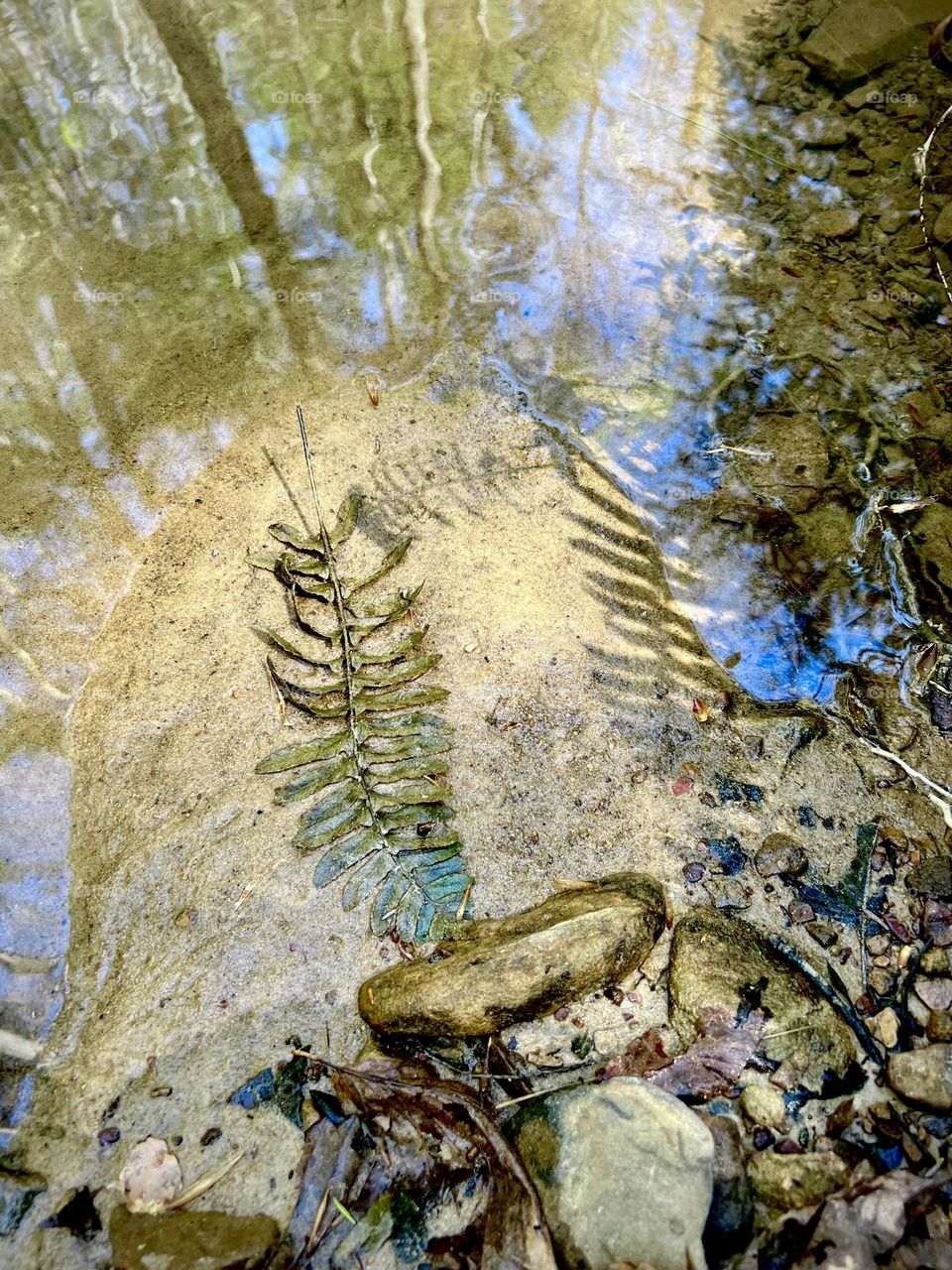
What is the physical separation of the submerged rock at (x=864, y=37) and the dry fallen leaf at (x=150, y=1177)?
19.8 feet

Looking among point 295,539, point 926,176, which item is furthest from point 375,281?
point 926,176

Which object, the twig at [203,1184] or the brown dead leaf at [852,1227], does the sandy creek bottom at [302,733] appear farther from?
the brown dead leaf at [852,1227]

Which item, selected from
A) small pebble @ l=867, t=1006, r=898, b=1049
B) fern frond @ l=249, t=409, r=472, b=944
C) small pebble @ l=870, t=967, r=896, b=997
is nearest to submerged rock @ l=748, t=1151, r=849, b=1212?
small pebble @ l=867, t=1006, r=898, b=1049

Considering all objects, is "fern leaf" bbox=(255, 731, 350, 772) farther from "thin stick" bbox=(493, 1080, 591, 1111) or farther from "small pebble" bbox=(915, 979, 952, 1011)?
"small pebble" bbox=(915, 979, 952, 1011)

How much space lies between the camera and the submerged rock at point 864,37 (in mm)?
4848

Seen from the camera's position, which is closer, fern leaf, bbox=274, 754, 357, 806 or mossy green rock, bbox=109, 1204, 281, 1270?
mossy green rock, bbox=109, 1204, 281, 1270

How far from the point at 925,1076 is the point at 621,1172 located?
0.72 m

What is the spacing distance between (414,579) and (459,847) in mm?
978

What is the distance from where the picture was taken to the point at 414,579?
2.73m

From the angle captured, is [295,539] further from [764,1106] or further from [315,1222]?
[764,1106]

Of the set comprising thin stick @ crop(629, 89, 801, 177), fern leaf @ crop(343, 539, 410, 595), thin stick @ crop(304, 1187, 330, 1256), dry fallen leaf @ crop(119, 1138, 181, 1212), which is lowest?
thin stick @ crop(304, 1187, 330, 1256)

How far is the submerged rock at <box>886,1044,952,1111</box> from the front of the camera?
1716mm

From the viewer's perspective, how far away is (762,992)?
186 centimetres

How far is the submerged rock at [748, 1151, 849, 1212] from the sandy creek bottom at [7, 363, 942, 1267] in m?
0.36
